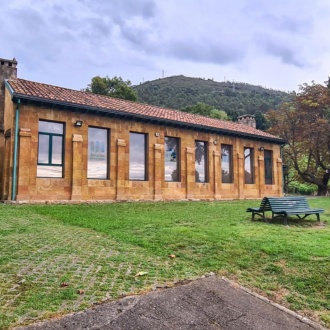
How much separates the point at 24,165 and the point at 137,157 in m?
5.88

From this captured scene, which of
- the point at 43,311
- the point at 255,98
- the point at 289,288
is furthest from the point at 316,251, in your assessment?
the point at 255,98

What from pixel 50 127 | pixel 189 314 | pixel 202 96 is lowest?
pixel 189 314

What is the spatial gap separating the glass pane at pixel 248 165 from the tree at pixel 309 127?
861 centimetres


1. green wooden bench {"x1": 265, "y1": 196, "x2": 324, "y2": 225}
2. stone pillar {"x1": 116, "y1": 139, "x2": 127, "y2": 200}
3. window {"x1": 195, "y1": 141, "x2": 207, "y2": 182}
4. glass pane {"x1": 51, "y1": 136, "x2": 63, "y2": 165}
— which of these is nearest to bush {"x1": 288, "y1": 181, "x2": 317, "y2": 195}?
window {"x1": 195, "y1": 141, "x2": 207, "y2": 182}

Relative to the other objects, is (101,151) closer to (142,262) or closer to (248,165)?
(248,165)

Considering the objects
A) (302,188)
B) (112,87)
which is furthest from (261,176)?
(112,87)

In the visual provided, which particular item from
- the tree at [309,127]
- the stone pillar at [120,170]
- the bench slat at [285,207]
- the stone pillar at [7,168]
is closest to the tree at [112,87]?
the tree at [309,127]

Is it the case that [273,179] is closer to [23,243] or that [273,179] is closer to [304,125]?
[304,125]

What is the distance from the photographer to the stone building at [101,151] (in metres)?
14.1

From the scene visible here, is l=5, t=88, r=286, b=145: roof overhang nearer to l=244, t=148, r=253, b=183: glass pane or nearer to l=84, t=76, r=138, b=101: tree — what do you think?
l=244, t=148, r=253, b=183: glass pane

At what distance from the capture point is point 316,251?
571cm

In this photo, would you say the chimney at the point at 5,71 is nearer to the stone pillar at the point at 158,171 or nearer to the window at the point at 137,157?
the window at the point at 137,157

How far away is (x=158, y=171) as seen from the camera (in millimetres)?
17797

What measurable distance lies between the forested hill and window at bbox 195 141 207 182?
118ft
